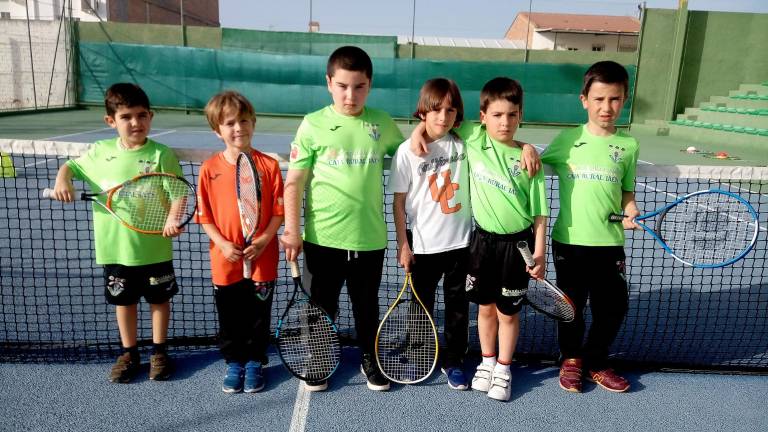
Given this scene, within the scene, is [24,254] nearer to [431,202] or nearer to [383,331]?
[383,331]

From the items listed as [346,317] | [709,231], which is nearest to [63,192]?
[346,317]

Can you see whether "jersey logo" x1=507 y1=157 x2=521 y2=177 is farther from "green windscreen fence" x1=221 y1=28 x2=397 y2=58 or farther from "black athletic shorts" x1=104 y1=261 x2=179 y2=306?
"green windscreen fence" x1=221 y1=28 x2=397 y2=58

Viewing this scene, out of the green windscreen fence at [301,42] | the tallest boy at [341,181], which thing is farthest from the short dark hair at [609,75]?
the green windscreen fence at [301,42]

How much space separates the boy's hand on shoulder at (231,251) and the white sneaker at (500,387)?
132cm

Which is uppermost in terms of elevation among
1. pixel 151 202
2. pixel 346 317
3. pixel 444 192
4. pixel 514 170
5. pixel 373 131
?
pixel 373 131

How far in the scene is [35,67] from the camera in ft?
59.9

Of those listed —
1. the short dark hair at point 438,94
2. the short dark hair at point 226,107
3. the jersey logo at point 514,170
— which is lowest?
the jersey logo at point 514,170

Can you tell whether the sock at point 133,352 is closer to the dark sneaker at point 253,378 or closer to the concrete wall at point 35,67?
the dark sneaker at point 253,378

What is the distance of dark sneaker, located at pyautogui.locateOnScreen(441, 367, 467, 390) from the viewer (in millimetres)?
2678

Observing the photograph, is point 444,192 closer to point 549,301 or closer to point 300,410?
point 549,301

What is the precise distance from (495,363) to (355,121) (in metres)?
1.37

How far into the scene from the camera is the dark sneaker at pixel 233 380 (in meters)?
2.59

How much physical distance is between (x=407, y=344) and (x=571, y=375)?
2.70ft

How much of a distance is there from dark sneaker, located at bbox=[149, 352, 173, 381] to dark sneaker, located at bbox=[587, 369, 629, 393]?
2.11m
